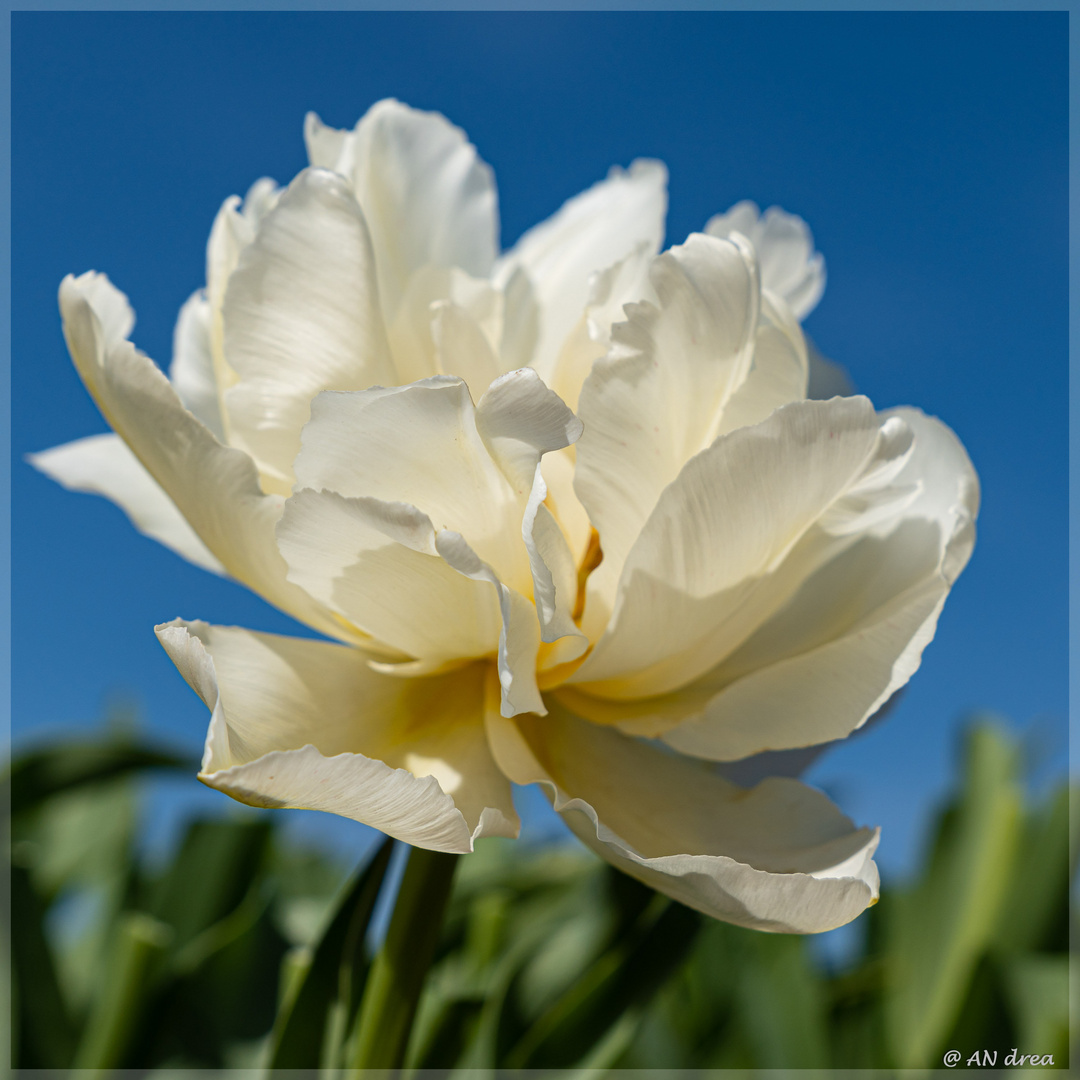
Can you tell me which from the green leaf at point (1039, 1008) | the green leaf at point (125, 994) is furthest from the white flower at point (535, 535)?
the green leaf at point (1039, 1008)

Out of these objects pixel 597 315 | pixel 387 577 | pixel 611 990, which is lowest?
pixel 611 990

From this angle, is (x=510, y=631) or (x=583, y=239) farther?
(x=583, y=239)

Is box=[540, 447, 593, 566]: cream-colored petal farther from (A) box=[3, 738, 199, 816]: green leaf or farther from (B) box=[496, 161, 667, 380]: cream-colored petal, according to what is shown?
(A) box=[3, 738, 199, 816]: green leaf


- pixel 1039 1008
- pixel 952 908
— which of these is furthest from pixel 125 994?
pixel 952 908

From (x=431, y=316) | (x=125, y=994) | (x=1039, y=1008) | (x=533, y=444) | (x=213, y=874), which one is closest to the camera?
(x=533, y=444)

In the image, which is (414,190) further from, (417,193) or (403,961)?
(403,961)

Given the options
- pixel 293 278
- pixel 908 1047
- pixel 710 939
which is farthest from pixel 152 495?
pixel 908 1047

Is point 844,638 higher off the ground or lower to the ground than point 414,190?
lower
